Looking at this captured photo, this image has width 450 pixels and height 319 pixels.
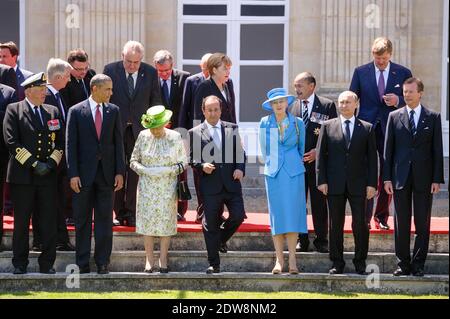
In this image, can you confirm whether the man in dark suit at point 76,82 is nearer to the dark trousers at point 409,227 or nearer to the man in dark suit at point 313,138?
the man in dark suit at point 313,138

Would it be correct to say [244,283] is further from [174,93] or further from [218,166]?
[174,93]

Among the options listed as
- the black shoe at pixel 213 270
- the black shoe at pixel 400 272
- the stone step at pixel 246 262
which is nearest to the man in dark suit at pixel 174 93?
the stone step at pixel 246 262

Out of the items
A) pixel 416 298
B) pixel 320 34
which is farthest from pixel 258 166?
pixel 416 298

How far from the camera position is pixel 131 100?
43.8ft

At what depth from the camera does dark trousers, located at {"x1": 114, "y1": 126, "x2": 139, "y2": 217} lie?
43.8 feet

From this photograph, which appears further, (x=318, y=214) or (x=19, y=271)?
(x=318, y=214)

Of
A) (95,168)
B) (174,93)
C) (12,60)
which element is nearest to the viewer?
(95,168)

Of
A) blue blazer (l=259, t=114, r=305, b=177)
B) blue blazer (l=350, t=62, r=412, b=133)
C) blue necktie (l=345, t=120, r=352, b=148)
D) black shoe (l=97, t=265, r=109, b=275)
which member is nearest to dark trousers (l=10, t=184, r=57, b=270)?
black shoe (l=97, t=265, r=109, b=275)

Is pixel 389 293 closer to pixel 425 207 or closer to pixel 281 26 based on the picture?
pixel 425 207

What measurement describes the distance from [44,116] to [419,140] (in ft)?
11.9

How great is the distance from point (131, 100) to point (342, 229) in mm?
2603

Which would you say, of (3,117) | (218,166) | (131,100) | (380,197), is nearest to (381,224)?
(380,197)

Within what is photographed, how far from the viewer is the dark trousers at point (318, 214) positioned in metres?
12.9

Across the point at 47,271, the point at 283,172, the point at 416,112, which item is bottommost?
the point at 47,271
